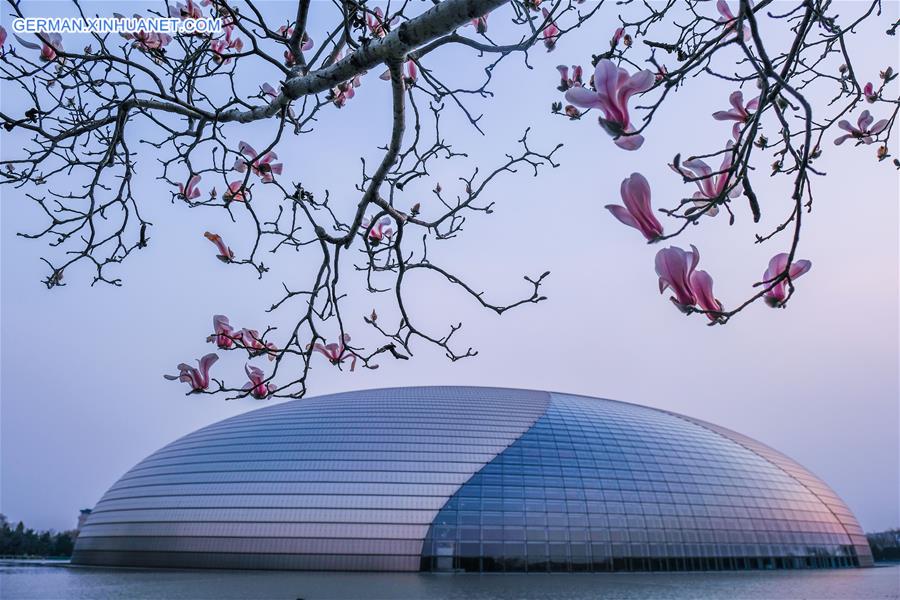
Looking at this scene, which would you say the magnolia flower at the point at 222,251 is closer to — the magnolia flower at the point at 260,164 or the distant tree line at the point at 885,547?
the magnolia flower at the point at 260,164

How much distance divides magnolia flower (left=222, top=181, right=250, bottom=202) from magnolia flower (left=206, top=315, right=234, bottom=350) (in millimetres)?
652

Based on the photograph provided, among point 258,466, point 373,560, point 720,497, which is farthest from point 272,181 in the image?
point 720,497

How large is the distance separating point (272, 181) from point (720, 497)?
1108 inches

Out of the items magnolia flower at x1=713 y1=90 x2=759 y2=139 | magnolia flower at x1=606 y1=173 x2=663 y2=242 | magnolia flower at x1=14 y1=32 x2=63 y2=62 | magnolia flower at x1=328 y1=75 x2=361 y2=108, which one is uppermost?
magnolia flower at x1=328 y1=75 x2=361 y2=108

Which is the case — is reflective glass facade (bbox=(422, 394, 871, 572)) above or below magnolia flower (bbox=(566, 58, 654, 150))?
above

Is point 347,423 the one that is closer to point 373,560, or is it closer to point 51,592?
point 373,560

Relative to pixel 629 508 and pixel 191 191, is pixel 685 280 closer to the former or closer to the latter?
pixel 191 191

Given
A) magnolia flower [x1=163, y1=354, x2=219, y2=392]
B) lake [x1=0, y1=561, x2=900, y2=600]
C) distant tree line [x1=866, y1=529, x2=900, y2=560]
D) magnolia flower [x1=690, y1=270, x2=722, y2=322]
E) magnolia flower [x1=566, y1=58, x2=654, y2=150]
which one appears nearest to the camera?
magnolia flower [x1=566, y1=58, x2=654, y2=150]

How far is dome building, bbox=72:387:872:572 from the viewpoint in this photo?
2267 centimetres

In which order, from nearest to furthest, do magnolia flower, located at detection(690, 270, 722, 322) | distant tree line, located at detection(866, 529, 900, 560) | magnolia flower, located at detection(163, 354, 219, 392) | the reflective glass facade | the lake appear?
magnolia flower, located at detection(690, 270, 722, 322)
magnolia flower, located at detection(163, 354, 219, 392)
the lake
the reflective glass facade
distant tree line, located at detection(866, 529, 900, 560)

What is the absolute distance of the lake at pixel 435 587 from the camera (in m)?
13.7

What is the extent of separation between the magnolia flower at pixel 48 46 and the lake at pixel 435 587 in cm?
1187

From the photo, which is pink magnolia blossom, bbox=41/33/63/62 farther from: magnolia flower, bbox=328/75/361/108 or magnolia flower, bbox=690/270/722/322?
magnolia flower, bbox=690/270/722/322

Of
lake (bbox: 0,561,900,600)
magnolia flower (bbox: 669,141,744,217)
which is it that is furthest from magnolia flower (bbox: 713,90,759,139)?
lake (bbox: 0,561,900,600)
